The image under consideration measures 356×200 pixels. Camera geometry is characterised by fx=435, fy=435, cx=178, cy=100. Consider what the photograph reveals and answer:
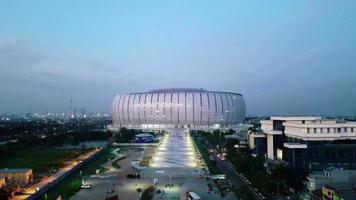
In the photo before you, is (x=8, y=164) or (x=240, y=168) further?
(x=8, y=164)

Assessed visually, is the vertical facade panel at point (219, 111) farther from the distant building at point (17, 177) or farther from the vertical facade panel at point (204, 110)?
the distant building at point (17, 177)

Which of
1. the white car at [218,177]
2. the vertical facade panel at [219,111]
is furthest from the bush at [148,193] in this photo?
the vertical facade panel at [219,111]

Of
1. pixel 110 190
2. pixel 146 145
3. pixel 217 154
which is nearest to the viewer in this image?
pixel 110 190

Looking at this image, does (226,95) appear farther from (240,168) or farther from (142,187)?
(142,187)

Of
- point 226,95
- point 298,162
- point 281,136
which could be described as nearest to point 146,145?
point 281,136

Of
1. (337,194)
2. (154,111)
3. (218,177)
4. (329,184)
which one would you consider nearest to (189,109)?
(154,111)

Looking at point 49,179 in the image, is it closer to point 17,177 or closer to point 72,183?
point 72,183

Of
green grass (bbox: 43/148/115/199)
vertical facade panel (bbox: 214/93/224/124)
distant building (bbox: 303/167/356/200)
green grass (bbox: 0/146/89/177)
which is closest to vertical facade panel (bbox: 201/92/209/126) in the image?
vertical facade panel (bbox: 214/93/224/124)
